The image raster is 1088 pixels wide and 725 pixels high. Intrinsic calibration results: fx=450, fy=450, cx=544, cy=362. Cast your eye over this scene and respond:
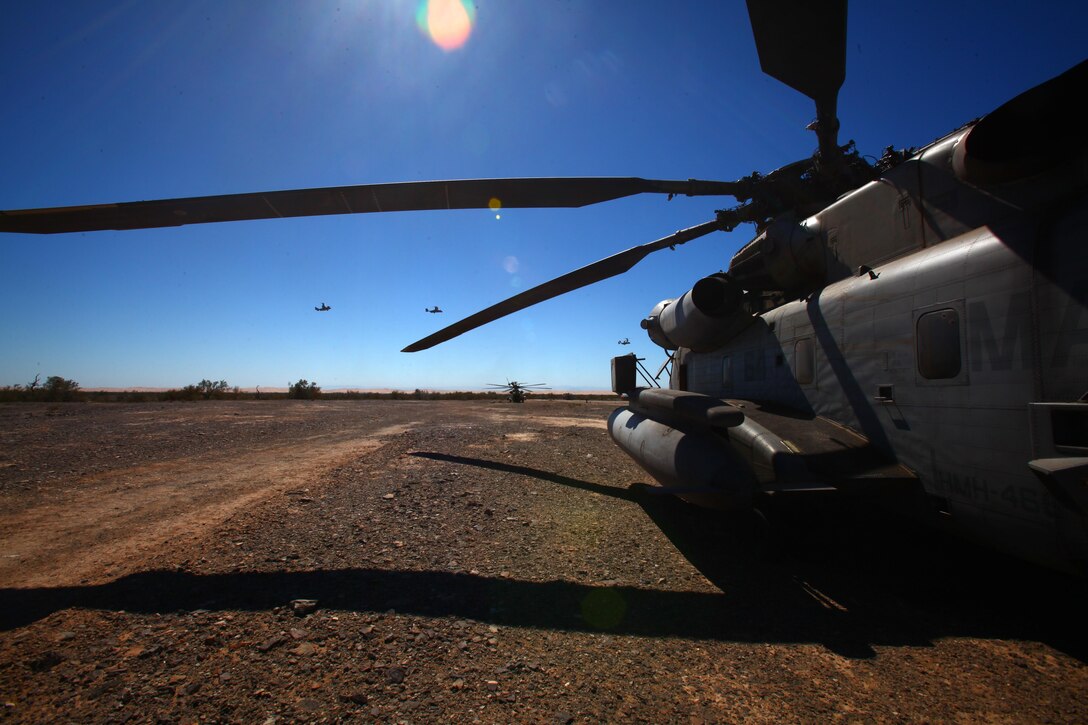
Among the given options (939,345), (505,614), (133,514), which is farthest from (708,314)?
(133,514)

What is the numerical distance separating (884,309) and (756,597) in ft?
9.60

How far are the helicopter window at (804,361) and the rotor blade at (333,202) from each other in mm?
2748

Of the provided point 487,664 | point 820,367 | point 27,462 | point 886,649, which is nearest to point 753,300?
point 820,367

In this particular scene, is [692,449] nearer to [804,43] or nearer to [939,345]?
[939,345]

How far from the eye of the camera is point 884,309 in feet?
14.0

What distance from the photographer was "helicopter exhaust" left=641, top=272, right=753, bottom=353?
6.83 meters

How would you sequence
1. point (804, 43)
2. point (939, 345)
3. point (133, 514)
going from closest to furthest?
point (939, 345) → point (804, 43) → point (133, 514)

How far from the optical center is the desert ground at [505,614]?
8.27ft

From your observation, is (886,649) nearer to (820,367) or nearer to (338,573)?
(820,367)

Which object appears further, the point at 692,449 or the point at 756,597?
the point at 692,449

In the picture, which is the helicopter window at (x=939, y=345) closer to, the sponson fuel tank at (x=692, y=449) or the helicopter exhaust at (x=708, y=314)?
the sponson fuel tank at (x=692, y=449)

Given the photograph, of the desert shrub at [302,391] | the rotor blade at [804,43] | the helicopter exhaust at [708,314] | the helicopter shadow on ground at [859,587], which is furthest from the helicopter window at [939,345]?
the desert shrub at [302,391]

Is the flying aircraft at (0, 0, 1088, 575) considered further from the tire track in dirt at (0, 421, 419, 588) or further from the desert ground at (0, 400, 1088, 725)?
the tire track in dirt at (0, 421, 419, 588)

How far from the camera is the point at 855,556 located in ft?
15.7
